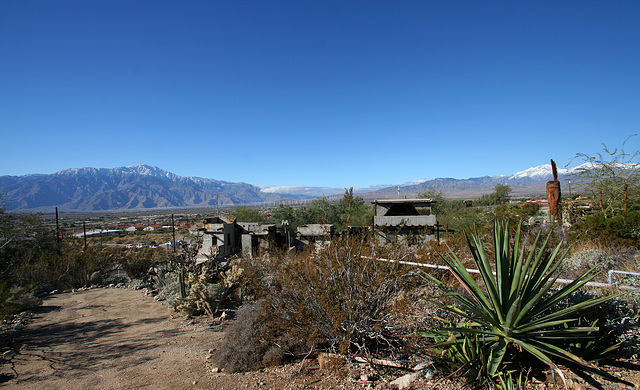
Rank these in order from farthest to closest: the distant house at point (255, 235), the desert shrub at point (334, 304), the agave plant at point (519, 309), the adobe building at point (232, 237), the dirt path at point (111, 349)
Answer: the distant house at point (255, 235), the adobe building at point (232, 237), the dirt path at point (111, 349), the desert shrub at point (334, 304), the agave plant at point (519, 309)

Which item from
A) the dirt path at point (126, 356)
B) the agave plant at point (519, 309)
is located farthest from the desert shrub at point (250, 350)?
the agave plant at point (519, 309)

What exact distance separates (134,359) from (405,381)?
482cm

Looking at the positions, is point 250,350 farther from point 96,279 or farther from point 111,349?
point 96,279

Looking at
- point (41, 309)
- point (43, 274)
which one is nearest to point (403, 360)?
point (41, 309)

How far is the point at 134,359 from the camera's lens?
5.74 m

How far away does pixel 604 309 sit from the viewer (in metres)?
3.80

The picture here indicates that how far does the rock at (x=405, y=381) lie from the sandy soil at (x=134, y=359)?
0.06m

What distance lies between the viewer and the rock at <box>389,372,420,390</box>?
12.1 ft

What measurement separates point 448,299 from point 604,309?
1.73 m

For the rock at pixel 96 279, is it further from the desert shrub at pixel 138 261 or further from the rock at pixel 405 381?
the rock at pixel 405 381

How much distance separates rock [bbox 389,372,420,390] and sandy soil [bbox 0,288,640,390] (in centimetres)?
6

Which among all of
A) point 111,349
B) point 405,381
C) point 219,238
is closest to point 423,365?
point 405,381

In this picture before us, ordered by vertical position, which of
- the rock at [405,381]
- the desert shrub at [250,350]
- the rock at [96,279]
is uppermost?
the rock at [405,381]

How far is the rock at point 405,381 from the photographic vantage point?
12.1 ft
